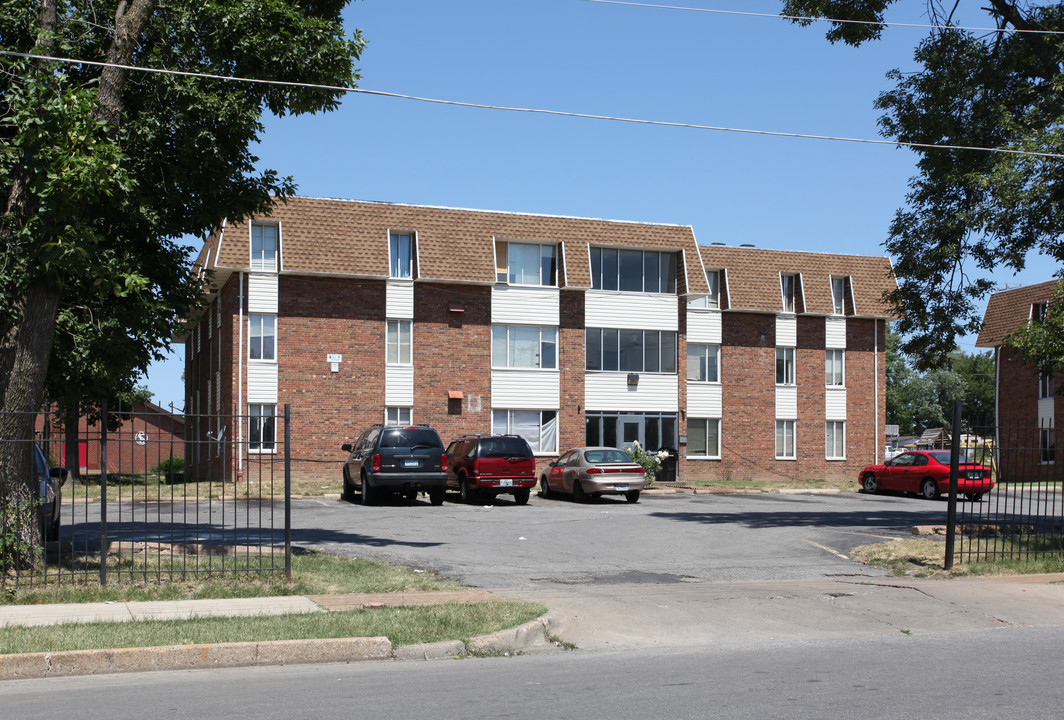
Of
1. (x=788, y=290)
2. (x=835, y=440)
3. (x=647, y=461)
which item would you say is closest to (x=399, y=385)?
(x=647, y=461)

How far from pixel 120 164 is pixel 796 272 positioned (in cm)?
3450

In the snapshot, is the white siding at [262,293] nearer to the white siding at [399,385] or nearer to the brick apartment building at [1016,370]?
the white siding at [399,385]

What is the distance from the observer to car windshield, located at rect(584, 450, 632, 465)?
27609 mm

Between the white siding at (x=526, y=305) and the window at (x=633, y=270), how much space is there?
6.52 feet

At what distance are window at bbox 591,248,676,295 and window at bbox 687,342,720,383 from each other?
276cm

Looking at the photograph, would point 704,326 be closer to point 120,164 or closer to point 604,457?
point 604,457

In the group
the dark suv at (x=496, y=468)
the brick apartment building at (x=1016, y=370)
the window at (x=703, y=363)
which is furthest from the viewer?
the brick apartment building at (x=1016, y=370)

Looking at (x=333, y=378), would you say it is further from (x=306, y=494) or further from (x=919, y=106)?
(x=919, y=106)

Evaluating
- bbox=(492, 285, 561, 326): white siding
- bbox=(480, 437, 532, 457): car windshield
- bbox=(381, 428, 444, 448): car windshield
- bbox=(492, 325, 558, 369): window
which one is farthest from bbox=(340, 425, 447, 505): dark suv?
bbox=(492, 285, 561, 326): white siding

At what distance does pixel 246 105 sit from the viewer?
43.9ft

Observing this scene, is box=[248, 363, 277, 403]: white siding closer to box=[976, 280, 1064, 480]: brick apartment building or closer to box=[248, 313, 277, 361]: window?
box=[248, 313, 277, 361]: window

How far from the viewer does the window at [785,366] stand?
4282cm

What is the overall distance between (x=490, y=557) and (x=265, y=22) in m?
7.87

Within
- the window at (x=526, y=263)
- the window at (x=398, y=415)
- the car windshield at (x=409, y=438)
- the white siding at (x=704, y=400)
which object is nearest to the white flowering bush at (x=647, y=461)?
the white siding at (x=704, y=400)
